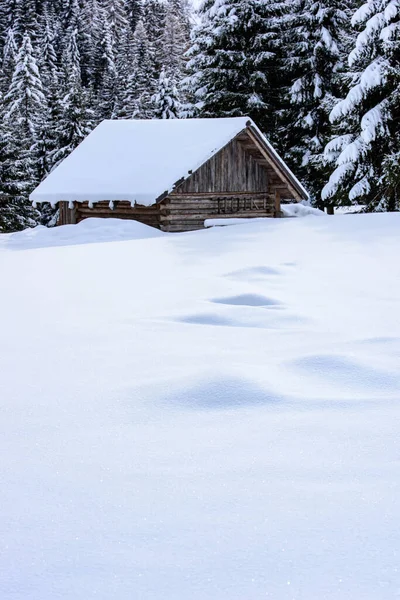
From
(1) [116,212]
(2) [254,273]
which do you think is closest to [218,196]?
(1) [116,212]

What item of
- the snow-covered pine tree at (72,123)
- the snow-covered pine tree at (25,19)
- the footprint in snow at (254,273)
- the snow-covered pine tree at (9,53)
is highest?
the snow-covered pine tree at (25,19)

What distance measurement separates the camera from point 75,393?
3877 mm

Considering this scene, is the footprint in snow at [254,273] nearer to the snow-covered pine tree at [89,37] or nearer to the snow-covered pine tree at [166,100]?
the snow-covered pine tree at [166,100]

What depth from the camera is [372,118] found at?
2220 cm

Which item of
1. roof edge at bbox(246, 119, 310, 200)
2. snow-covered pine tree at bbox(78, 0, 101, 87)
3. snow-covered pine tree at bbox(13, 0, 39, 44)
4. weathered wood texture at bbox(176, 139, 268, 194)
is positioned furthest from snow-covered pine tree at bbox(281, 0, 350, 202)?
snow-covered pine tree at bbox(13, 0, 39, 44)

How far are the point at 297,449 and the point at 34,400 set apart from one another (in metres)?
1.51

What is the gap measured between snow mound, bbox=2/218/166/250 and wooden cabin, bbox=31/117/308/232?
5.57ft

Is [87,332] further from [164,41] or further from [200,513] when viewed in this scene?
[164,41]

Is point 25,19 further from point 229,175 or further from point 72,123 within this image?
point 229,175

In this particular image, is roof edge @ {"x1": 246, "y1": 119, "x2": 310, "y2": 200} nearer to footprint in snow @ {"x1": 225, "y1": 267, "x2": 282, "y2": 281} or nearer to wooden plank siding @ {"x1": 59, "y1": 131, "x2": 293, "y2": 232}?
wooden plank siding @ {"x1": 59, "y1": 131, "x2": 293, "y2": 232}

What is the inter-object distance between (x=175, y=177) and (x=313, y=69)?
1177 cm

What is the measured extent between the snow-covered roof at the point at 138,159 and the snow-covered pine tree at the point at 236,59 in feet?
19.2

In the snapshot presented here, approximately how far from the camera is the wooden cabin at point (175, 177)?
884 inches

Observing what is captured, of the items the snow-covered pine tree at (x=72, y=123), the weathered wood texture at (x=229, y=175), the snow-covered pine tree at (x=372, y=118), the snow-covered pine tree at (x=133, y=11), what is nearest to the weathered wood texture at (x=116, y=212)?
the weathered wood texture at (x=229, y=175)
